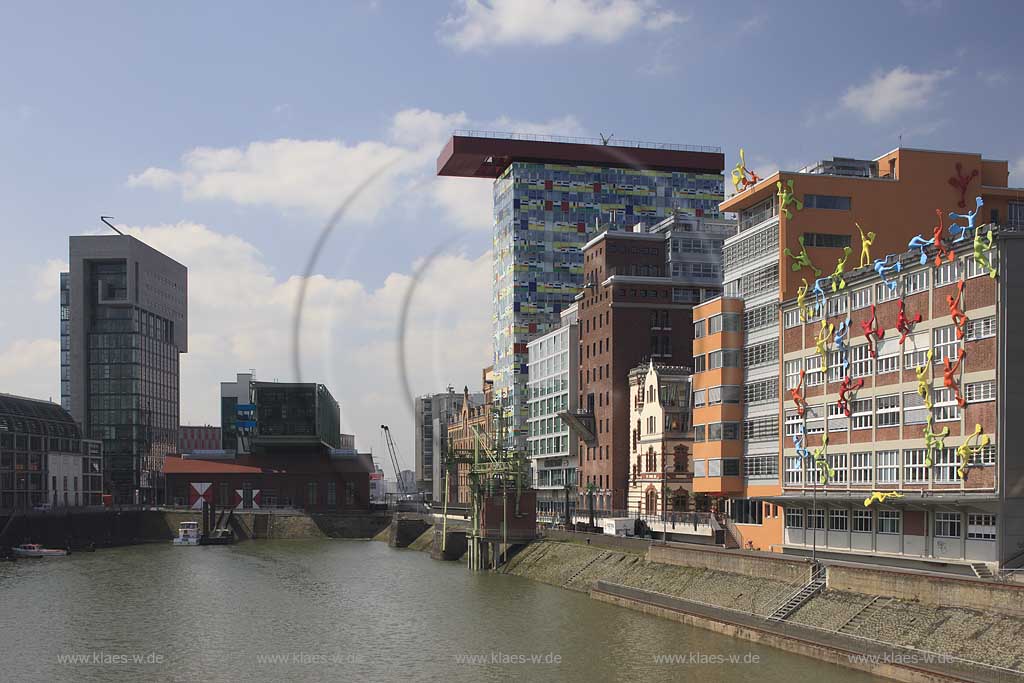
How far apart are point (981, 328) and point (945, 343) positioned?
3115 millimetres

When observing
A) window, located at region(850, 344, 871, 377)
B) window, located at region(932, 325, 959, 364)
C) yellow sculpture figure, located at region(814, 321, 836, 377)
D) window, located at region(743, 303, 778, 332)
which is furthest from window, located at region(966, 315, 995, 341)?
window, located at region(743, 303, 778, 332)

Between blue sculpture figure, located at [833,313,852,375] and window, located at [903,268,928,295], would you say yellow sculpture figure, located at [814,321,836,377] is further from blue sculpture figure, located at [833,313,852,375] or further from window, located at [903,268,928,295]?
window, located at [903,268,928,295]

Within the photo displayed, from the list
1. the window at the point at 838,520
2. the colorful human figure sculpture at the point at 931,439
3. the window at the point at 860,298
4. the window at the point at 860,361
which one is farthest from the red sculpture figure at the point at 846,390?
the colorful human figure sculpture at the point at 931,439

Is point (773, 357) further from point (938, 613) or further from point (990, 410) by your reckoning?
point (938, 613)

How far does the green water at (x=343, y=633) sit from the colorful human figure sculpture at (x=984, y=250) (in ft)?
75.1

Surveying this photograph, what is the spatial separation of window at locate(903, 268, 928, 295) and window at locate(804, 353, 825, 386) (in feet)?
38.3

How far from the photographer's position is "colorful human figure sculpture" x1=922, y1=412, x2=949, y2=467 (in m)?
66.6

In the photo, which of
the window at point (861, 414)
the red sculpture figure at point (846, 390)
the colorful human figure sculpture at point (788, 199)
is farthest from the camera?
the colorful human figure sculpture at point (788, 199)

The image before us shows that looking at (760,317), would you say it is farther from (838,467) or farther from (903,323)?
(903,323)

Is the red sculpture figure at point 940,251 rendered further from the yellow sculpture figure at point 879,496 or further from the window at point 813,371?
the window at point 813,371

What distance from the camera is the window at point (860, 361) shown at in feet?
245

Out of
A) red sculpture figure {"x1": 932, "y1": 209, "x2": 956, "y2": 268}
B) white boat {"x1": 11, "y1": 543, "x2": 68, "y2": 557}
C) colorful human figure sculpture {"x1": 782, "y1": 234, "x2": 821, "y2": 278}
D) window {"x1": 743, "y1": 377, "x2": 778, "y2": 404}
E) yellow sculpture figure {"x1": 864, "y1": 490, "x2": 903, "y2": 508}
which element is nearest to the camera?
red sculpture figure {"x1": 932, "y1": 209, "x2": 956, "y2": 268}

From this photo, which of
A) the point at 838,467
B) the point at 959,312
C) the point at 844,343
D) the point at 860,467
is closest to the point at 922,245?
the point at 959,312

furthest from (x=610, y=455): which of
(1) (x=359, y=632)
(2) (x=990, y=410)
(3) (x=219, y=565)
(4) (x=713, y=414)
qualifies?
(2) (x=990, y=410)
